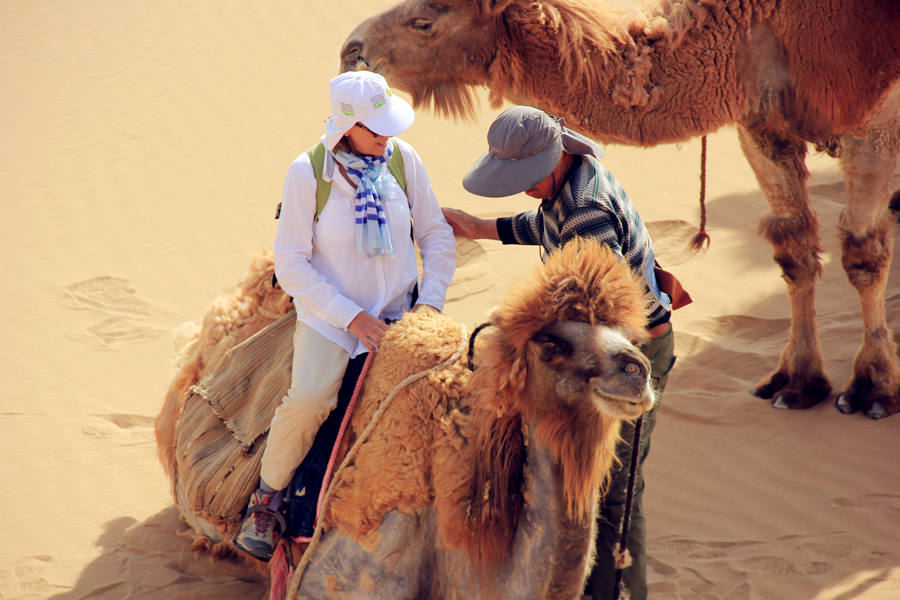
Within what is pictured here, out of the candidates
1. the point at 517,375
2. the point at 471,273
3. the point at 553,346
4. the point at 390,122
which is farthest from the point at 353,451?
the point at 471,273

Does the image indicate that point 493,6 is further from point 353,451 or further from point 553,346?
point 553,346

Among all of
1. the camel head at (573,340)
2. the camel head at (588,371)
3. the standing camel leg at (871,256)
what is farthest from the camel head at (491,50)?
the camel head at (588,371)

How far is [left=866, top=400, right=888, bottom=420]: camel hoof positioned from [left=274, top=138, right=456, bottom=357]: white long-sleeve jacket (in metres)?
3.22

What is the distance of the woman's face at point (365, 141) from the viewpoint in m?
3.29

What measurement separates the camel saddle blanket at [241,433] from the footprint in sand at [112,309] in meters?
3.23

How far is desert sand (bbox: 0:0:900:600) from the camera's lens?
456 centimetres

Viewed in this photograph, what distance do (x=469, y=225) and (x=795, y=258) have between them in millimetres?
2750

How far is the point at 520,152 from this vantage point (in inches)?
120

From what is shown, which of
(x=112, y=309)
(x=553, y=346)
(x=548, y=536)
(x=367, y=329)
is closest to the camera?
(x=553, y=346)

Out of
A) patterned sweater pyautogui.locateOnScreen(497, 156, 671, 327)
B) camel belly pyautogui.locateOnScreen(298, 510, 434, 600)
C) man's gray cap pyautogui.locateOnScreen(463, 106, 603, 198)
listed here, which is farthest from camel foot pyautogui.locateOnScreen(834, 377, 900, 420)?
camel belly pyautogui.locateOnScreen(298, 510, 434, 600)

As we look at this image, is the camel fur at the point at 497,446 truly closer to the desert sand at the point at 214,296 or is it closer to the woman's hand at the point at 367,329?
the woman's hand at the point at 367,329

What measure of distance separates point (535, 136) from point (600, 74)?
161cm

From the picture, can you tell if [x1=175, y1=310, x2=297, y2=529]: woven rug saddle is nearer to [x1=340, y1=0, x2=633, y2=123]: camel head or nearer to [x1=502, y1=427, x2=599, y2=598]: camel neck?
[x1=502, y1=427, x2=599, y2=598]: camel neck

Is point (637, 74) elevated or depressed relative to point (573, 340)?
elevated
